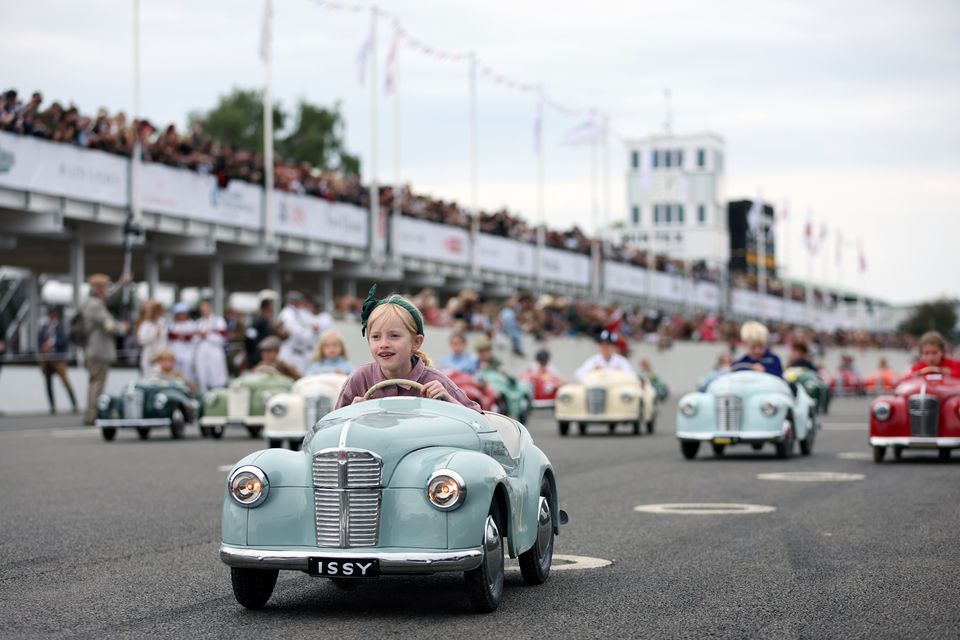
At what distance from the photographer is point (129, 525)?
10844 mm

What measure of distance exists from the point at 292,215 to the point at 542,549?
105ft

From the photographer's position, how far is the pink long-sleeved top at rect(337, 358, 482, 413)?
7.75 m

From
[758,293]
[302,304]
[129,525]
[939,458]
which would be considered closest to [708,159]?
[758,293]

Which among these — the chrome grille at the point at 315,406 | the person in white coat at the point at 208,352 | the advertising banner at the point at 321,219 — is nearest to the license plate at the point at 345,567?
the chrome grille at the point at 315,406

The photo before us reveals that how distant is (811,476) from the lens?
15.3 m

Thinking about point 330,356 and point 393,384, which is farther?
point 330,356

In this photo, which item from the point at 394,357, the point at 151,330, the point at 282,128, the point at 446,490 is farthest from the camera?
the point at 282,128

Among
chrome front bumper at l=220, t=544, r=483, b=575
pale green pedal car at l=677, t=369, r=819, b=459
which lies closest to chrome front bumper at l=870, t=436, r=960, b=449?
pale green pedal car at l=677, t=369, r=819, b=459

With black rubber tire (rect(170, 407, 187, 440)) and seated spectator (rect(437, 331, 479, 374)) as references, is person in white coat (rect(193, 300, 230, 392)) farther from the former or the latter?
seated spectator (rect(437, 331, 479, 374))

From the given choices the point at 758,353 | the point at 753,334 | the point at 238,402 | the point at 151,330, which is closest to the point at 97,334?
the point at 151,330

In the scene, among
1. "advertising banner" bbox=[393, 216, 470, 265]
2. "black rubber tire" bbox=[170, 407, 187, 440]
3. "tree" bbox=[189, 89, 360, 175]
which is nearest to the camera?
"black rubber tire" bbox=[170, 407, 187, 440]

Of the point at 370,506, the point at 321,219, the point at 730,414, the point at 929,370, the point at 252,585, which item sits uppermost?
the point at 321,219

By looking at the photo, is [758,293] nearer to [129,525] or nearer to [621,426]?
[621,426]

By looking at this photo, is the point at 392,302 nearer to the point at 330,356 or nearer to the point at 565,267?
the point at 330,356
